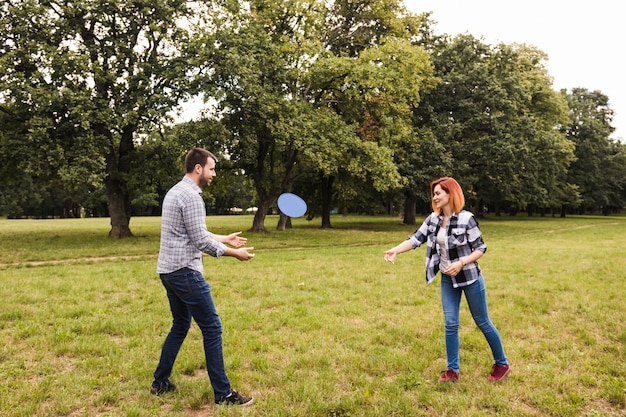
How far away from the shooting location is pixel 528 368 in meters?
5.61

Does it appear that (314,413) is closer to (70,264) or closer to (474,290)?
(474,290)

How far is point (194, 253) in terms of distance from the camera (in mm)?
4453

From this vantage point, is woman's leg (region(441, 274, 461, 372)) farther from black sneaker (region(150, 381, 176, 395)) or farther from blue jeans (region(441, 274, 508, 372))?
black sneaker (region(150, 381, 176, 395))

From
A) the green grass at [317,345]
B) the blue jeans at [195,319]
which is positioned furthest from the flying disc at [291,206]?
the blue jeans at [195,319]

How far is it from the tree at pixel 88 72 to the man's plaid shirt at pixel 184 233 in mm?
16162

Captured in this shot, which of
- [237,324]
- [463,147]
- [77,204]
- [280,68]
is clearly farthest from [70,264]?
[77,204]

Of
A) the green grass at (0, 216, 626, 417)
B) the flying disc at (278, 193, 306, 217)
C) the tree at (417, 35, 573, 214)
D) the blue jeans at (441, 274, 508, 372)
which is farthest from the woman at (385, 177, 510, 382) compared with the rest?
the tree at (417, 35, 573, 214)

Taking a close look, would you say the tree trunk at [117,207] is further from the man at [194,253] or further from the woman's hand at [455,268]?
the woman's hand at [455,268]

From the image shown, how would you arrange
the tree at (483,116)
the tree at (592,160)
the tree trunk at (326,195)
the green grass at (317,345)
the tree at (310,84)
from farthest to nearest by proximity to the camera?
the tree at (592,160) < the tree trunk at (326,195) < the tree at (483,116) < the tree at (310,84) < the green grass at (317,345)

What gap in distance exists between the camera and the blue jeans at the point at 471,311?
5137 millimetres

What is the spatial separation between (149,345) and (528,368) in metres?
4.96

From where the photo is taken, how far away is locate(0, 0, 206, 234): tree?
18.8 metres

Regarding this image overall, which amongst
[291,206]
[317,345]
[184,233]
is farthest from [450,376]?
[291,206]

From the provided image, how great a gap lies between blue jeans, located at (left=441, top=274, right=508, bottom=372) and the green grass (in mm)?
346
